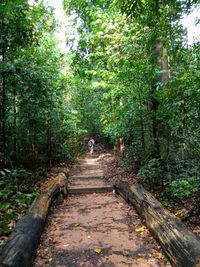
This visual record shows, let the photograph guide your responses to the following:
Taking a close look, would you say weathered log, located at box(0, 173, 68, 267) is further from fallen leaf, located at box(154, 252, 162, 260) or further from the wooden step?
the wooden step

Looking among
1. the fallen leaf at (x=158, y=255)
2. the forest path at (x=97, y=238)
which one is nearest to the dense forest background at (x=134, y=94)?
the forest path at (x=97, y=238)

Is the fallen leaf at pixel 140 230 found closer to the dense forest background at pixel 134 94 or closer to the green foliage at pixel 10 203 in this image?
the dense forest background at pixel 134 94

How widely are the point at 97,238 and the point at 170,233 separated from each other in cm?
142

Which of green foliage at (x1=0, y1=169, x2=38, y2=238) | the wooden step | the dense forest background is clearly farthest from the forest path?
the wooden step

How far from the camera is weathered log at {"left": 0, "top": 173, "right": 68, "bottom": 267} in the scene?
3352 millimetres

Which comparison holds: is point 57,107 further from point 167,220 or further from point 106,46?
point 167,220

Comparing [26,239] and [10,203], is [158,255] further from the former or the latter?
[10,203]

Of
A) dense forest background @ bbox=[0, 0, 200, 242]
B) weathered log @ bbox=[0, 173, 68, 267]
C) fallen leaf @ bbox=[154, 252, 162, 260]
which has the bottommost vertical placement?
fallen leaf @ bbox=[154, 252, 162, 260]

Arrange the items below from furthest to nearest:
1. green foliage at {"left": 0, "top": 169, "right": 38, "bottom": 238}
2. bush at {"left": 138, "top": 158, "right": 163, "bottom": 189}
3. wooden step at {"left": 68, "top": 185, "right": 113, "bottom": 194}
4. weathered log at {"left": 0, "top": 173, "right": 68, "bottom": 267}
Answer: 1. wooden step at {"left": 68, "top": 185, "right": 113, "bottom": 194}
2. bush at {"left": 138, "top": 158, "right": 163, "bottom": 189}
3. green foliage at {"left": 0, "top": 169, "right": 38, "bottom": 238}
4. weathered log at {"left": 0, "top": 173, "right": 68, "bottom": 267}

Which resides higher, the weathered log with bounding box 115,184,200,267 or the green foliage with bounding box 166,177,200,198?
the green foliage with bounding box 166,177,200,198

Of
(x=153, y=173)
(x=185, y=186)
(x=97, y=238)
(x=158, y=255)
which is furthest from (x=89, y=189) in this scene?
(x=158, y=255)

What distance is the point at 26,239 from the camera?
3975mm

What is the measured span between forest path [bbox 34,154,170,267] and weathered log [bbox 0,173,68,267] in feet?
0.83

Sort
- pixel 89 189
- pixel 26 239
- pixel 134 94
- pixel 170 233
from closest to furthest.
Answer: pixel 26 239, pixel 170 233, pixel 134 94, pixel 89 189
